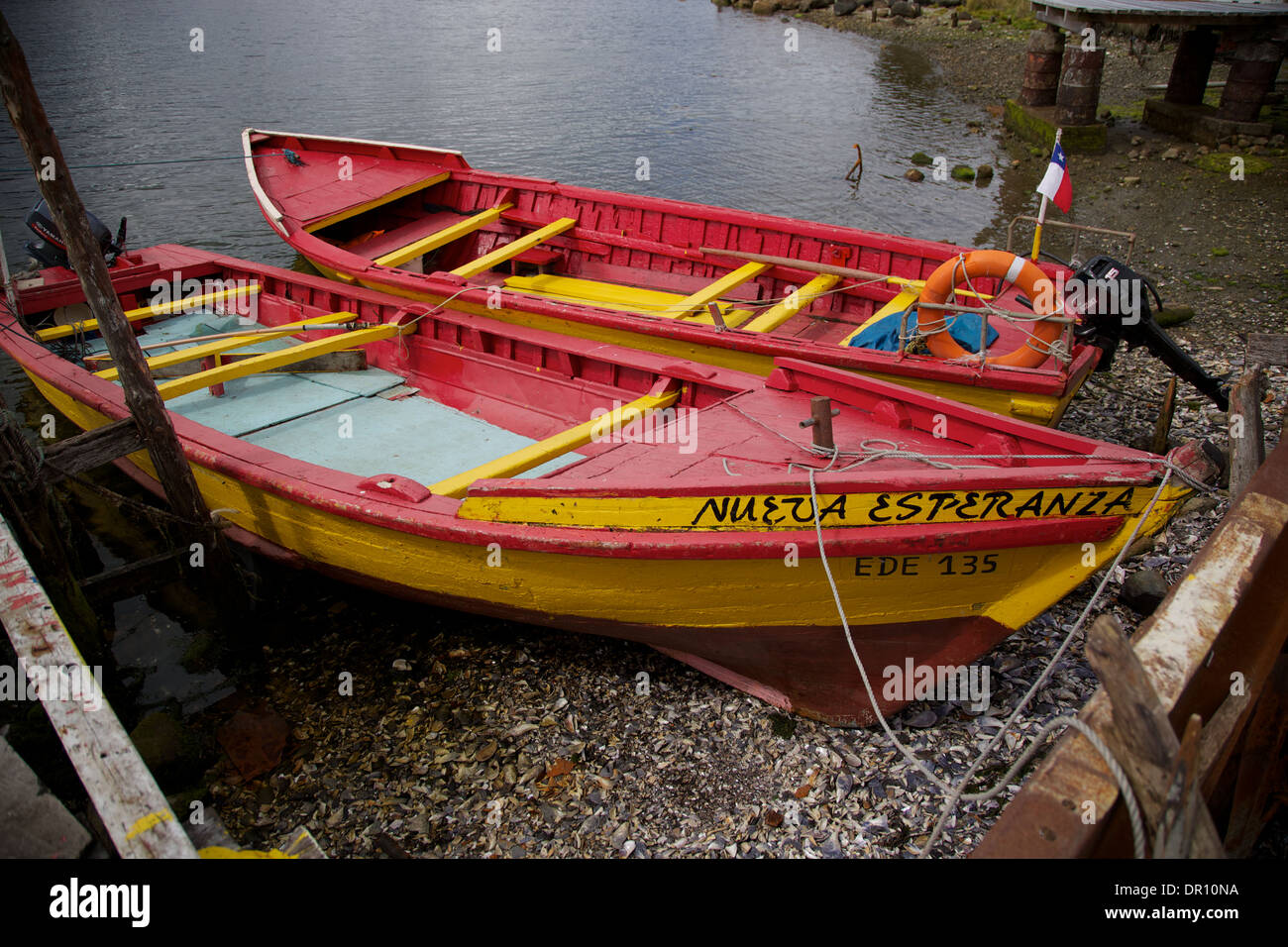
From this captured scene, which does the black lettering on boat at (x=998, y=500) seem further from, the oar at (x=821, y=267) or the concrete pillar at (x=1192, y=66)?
the concrete pillar at (x=1192, y=66)

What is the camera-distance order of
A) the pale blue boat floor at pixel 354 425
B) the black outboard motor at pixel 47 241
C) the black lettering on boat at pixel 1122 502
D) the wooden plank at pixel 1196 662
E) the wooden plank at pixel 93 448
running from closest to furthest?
the wooden plank at pixel 1196 662 < the black lettering on boat at pixel 1122 502 < the wooden plank at pixel 93 448 < the pale blue boat floor at pixel 354 425 < the black outboard motor at pixel 47 241

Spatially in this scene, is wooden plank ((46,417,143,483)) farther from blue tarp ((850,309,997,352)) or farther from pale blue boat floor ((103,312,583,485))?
blue tarp ((850,309,997,352))

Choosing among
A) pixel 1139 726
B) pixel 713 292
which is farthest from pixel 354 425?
pixel 1139 726

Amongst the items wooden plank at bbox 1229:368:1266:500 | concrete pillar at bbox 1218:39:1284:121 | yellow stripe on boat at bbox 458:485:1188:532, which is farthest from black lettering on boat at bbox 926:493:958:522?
concrete pillar at bbox 1218:39:1284:121

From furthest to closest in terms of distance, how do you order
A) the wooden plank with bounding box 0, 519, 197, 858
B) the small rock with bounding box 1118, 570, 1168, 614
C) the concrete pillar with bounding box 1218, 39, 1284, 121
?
the concrete pillar with bounding box 1218, 39, 1284, 121, the small rock with bounding box 1118, 570, 1168, 614, the wooden plank with bounding box 0, 519, 197, 858

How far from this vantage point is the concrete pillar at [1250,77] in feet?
50.0

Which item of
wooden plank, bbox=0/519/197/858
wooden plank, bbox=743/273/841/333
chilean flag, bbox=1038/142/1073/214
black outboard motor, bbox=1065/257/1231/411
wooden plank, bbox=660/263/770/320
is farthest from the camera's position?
wooden plank, bbox=660/263/770/320

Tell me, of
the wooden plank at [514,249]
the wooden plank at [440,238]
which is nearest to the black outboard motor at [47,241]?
the wooden plank at [440,238]

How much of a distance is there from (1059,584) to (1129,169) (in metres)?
15.8

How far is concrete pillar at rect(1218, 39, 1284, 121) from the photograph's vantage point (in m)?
15.2

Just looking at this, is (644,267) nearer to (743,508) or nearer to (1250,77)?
(743,508)

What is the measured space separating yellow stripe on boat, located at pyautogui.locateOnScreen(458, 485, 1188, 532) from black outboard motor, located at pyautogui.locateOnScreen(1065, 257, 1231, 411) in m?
3.03

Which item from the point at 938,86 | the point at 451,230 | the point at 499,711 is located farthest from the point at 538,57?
the point at 499,711

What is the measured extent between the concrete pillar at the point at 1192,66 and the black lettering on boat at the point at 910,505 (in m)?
17.4
